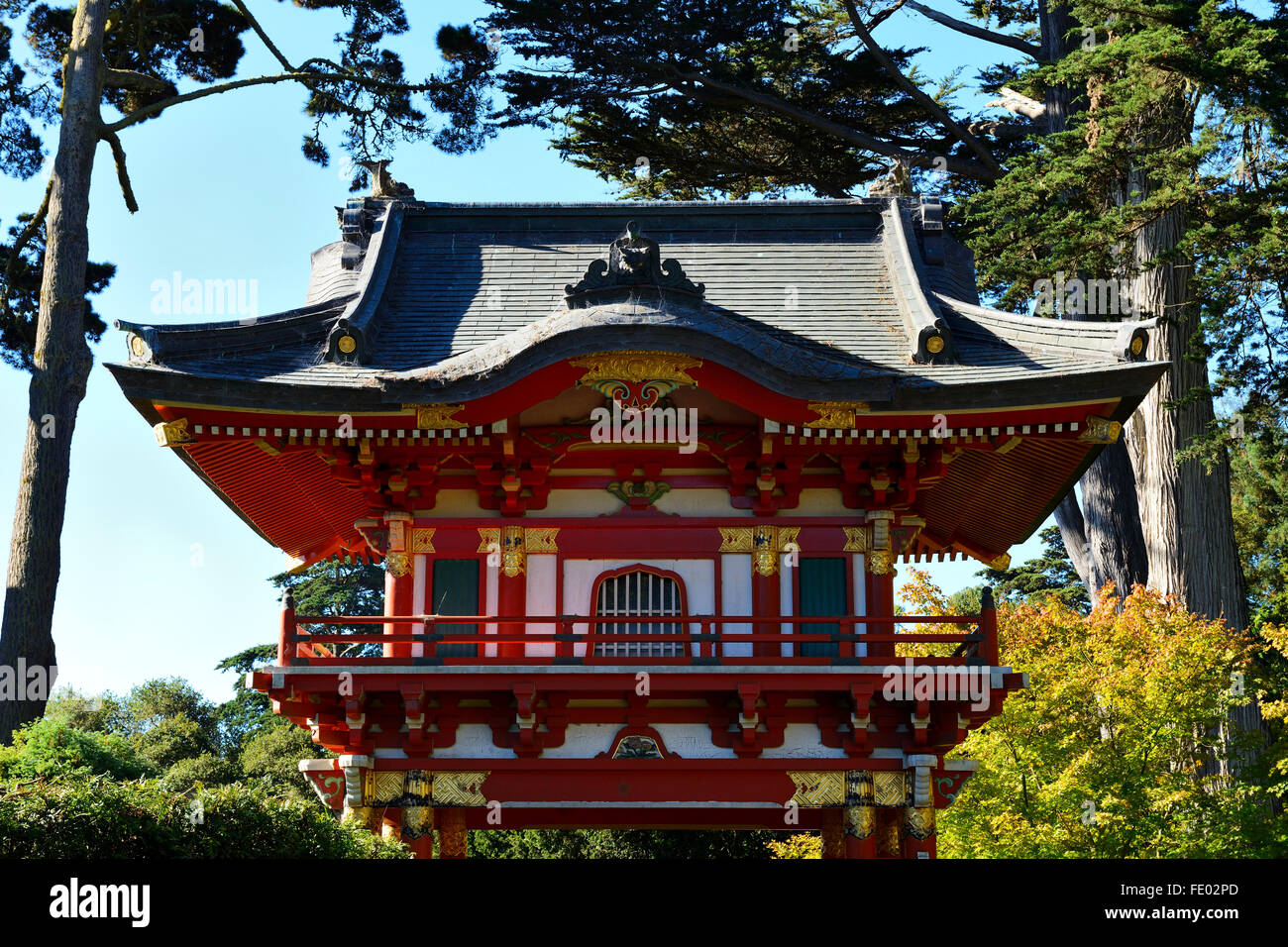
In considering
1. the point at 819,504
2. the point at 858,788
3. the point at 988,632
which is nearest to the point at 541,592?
the point at 819,504

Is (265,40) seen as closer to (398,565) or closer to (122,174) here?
(122,174)

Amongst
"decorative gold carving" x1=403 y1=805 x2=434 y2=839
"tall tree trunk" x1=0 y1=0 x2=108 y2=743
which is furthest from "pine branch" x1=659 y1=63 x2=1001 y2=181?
"decorative gold carving" x1=403 y1=805 x2=434 y2=839

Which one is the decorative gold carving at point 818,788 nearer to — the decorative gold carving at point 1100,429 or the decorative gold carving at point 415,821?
the decorative gold carving at point 415,821

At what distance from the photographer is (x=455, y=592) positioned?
51.4 feet

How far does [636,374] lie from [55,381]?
37.6ft

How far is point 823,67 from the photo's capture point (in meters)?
30.9

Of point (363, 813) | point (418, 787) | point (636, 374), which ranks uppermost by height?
point (636, 374)

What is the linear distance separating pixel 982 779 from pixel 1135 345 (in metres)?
10.7

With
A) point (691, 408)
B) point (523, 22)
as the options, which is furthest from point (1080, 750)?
point (523, 22)

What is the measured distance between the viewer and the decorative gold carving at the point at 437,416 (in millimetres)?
14688
